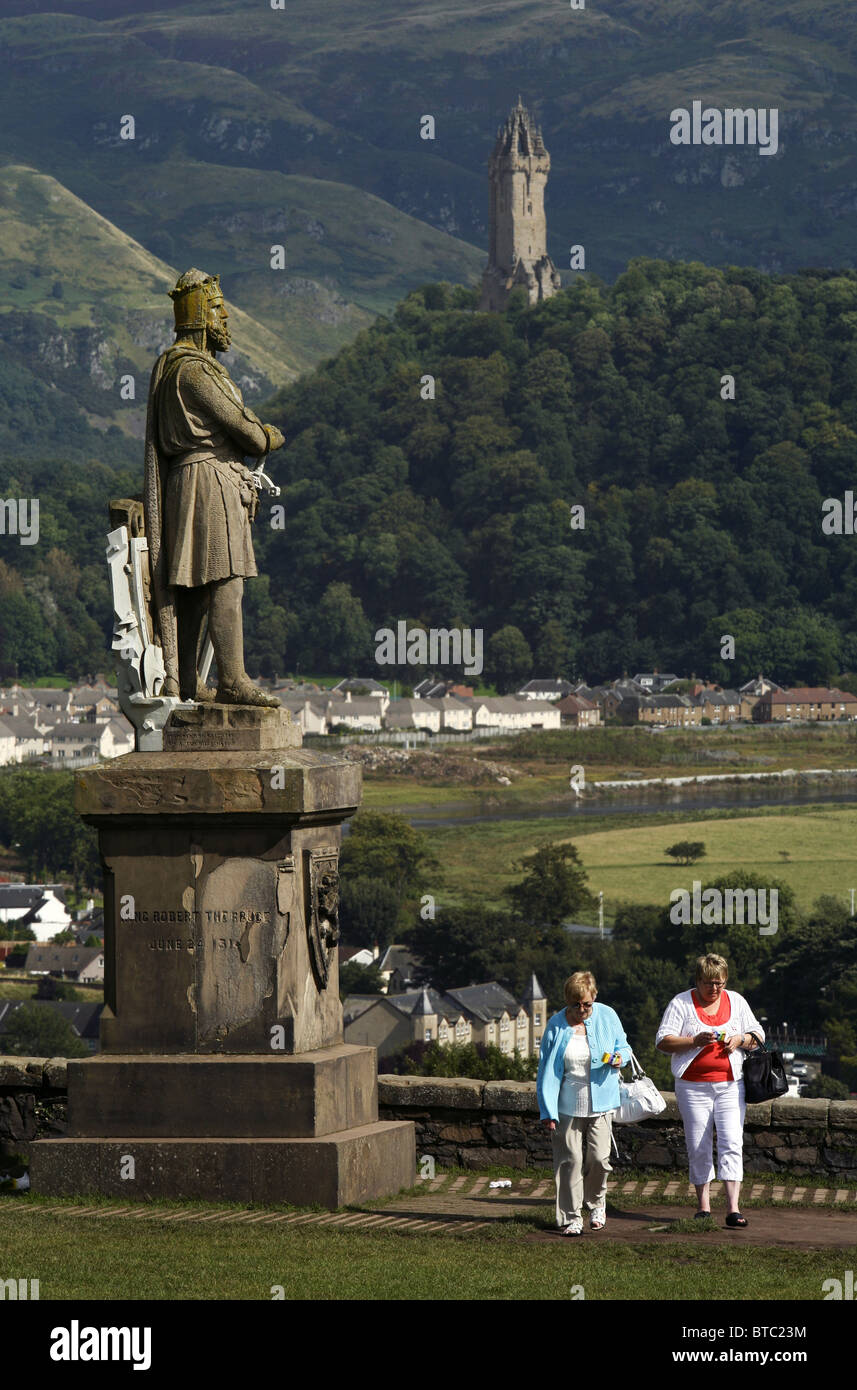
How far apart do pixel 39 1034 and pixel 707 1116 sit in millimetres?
58523

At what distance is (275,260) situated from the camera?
226 ft

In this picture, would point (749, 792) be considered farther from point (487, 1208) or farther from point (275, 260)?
point (487, 1208)

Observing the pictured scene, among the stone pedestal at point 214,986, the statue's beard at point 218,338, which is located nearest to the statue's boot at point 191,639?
the stone pedestal at point 214,986

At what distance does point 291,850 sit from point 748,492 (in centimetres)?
16898


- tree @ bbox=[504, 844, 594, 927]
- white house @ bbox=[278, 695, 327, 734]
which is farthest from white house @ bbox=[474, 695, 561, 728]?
tree @ bbox=[504, 844, 594, 927]

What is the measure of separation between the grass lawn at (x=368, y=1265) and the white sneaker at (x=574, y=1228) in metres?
0.19

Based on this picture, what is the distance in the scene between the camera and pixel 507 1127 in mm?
13133

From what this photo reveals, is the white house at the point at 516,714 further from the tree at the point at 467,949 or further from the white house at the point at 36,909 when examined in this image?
the tree at the point at 467,949

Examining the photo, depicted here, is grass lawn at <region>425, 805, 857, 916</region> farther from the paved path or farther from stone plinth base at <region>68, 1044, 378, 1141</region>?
stone plinth base at <region>68, 1044, 378, 1141</region>

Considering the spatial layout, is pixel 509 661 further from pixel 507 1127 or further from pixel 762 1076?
pixel 762 1076

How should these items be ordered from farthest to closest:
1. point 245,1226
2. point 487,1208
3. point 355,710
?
1. point 355,710
2. point 487,1208
3. point 245,1226

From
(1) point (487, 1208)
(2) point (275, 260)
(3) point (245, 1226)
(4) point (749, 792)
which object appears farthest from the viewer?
(4) point (749, 792)

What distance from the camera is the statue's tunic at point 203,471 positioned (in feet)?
40.2

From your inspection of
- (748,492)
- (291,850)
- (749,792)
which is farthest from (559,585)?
(291,850)
